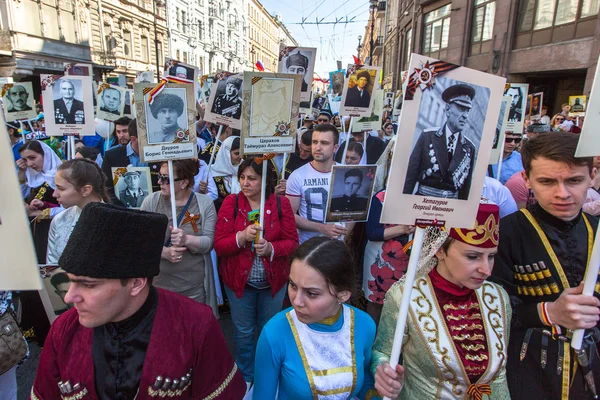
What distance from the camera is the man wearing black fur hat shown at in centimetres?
145

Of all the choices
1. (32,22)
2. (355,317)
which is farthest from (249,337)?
(32,22)

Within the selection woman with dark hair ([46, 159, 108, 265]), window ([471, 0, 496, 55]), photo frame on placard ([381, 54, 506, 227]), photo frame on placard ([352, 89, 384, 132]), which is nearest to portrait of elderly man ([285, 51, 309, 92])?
photo frame on placard ([352, 89, 384, 132])

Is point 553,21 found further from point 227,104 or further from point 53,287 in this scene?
point 53,287

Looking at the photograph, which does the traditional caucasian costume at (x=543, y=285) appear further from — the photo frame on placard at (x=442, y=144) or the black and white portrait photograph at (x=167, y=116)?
the black and white portrait photograph at (x=167, y=116)

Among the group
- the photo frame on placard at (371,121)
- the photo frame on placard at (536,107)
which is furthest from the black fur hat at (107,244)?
the photo frame on placard at (536,107)

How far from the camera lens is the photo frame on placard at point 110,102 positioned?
739 cm

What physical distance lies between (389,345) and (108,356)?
1303 mm

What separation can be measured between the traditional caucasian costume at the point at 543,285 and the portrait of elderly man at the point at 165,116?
2494 mm

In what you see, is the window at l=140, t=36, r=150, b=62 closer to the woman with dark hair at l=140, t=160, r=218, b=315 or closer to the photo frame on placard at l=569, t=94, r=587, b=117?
the photo frame on placard at l=569, t=94, r=587, b=117

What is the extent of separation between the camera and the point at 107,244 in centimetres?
145

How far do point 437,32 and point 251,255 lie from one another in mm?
27167

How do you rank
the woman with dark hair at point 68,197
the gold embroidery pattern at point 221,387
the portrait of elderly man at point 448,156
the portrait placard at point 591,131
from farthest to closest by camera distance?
the woman with dark hair at point 68,197 → the gold embroidery pattern at point 221,387 → the portrait of elderly man at point 448,156 → the portrait placard at point 591,131

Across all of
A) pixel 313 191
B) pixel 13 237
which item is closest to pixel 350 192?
pixel 313 191

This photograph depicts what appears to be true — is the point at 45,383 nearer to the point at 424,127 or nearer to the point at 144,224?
the point at 144,224
